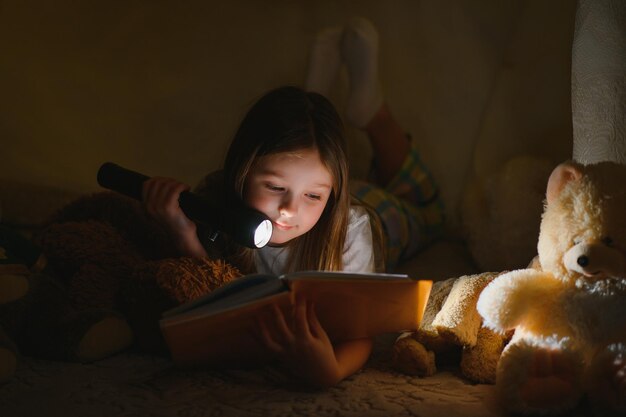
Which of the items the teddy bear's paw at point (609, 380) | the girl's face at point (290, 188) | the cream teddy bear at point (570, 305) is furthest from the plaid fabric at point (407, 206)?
the teddy bear's paw at point (609, 380)

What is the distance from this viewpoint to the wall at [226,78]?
175 cm

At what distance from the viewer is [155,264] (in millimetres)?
1155

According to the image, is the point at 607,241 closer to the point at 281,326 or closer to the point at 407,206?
the point at 281,326

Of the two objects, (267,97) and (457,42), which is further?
(457,42)

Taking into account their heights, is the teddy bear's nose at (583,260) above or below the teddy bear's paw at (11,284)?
above

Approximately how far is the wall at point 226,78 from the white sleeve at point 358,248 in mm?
521

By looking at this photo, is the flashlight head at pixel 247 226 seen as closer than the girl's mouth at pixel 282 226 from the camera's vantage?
Yes

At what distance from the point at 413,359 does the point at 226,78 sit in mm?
1175

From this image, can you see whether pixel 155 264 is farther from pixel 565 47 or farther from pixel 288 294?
pixel 565 47

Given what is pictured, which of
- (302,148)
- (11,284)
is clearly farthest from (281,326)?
(11,284)

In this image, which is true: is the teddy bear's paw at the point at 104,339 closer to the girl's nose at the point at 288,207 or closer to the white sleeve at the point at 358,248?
the girl's nose at the point at 288,207

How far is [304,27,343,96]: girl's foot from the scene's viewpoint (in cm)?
189

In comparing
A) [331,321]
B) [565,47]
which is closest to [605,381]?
[331,321]

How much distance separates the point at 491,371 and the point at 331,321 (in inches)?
9.5
